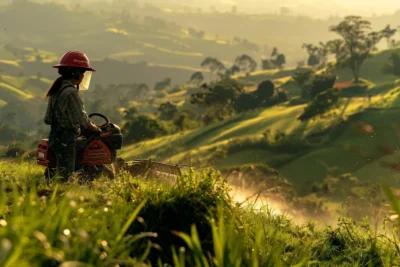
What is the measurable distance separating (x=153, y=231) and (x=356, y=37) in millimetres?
115703

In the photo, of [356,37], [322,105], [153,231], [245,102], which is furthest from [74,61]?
[356,37]

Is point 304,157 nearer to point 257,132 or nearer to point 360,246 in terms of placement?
point 257,132

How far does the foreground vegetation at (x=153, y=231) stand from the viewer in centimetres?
337

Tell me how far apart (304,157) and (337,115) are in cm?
1791

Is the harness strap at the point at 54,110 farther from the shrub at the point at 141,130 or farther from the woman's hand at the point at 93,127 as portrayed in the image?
the shrub at the point at 141,130

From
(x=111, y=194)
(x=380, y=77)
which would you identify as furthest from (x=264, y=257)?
(x=380, y=77)

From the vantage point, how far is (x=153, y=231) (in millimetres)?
5355

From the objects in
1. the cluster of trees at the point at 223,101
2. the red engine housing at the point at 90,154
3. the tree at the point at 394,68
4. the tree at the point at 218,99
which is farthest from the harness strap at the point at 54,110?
the tree at the point at 394,68

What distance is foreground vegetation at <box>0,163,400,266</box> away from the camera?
3.37 metres

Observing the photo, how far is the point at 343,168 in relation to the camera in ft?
209

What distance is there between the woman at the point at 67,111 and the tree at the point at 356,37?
104672 mm

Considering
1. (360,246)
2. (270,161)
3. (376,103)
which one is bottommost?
(270,161)

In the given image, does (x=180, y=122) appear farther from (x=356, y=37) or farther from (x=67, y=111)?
(x=67, y=111)

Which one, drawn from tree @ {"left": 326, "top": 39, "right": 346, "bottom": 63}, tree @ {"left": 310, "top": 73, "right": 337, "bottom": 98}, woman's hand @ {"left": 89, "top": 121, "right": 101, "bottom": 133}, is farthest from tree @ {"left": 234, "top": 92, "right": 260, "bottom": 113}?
woman's hand @ {"left": 89, "top": 121, "right": 101, "bottom": 133}
